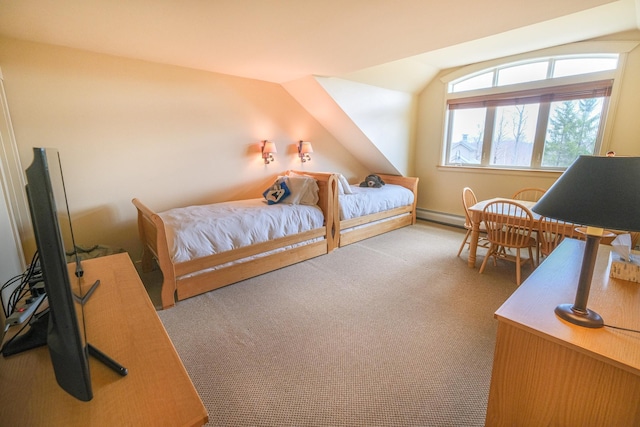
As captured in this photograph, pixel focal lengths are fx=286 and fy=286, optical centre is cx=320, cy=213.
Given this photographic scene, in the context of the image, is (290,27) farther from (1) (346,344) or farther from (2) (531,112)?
(2) (531,112)

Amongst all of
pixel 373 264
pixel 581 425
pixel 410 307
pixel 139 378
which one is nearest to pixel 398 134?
pixel 373 264

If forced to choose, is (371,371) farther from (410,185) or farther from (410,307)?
(410,185)

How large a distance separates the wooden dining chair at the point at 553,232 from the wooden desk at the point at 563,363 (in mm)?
1471

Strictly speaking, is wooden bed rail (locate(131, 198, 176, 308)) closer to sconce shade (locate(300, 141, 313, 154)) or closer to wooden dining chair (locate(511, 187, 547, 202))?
sconce shade (locate(300, 141, 313, 154))

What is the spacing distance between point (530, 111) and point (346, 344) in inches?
162

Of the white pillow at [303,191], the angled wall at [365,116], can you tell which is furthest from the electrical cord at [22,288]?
the angled wall at [365,116]

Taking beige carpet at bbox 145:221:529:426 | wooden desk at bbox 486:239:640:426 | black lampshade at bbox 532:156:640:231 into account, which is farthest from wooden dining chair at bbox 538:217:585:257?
black lampshade at bbox 532:156:640:231

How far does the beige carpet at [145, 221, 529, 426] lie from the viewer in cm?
151

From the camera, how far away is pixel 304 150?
432 centimetres

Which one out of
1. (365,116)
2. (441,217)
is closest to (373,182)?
(365,116)

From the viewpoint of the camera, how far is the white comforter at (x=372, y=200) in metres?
3.83

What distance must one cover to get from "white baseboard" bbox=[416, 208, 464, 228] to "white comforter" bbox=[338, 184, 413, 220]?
0.65m

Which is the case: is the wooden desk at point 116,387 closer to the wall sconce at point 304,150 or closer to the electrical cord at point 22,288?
the electrical cord at point 22,288

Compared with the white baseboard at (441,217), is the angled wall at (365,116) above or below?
above
